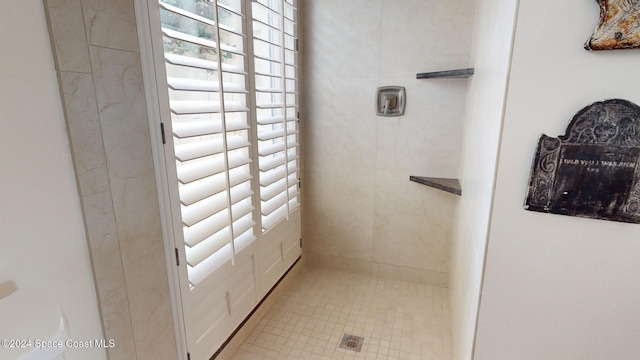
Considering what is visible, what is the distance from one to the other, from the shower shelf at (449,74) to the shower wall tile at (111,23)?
1.47m

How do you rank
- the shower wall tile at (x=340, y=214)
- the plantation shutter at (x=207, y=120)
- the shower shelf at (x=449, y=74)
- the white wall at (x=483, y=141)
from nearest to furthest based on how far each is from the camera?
the white wall at (x=483, y=141), the plantation shutter at (x=207, y=120), the shower shelf at (x=449, y=74), the shower wall tile at (x=340, y=214)

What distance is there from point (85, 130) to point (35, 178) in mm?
165

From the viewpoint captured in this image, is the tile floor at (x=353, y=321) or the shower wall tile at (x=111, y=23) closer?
the shower wall tile at (x=111, y=23)

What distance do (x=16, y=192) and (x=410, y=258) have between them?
82.1 inches

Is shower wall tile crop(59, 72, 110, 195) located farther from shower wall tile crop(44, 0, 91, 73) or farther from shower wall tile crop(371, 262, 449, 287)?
shower wall tile crop(371, 262, 449, 287)

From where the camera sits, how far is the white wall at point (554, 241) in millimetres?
790

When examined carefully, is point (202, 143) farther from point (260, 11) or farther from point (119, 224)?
point (260, 11)

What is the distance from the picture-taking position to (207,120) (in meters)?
1.27

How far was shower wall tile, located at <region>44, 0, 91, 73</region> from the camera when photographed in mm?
759

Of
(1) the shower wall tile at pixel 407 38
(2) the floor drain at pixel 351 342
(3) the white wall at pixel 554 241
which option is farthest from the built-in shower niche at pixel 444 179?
(2) the floor drain at pixel 351 342

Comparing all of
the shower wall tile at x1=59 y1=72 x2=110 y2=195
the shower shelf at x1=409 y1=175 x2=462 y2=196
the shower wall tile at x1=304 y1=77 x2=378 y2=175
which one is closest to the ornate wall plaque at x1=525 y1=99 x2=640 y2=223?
the shower shelf at x1=409 y1=175 x2=462 y2=196

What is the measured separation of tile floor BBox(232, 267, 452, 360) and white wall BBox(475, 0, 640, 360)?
739 millimetres

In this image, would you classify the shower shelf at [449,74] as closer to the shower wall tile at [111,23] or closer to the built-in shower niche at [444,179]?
the built-in shower niche at [444,179]

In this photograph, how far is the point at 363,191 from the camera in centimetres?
223
